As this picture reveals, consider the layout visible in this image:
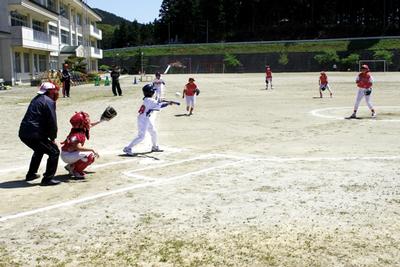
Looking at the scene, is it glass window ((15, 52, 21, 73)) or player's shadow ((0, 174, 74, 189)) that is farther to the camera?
glass window ((15, 52, 21, 73))

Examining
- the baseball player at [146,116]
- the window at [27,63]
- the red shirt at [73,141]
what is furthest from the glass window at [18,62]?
the red shirt at [73,141]

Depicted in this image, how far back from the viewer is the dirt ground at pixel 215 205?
474 cm

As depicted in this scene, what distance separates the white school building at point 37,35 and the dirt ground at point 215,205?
33.8 m

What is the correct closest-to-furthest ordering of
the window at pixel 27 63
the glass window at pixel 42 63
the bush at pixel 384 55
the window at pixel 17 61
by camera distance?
the window at pixel 17 61 → the window at pixel 27 63 → the glass window at pixel 42 63 → the bush at pixel 384 55

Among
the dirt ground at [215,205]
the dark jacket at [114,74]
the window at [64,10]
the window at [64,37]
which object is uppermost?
the window at [64,10]

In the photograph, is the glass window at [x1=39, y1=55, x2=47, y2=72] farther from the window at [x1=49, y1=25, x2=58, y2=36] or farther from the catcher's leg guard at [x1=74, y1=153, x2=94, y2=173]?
the catcher's leg guard at [x1=74, y1=153, x2=94, y2=173]

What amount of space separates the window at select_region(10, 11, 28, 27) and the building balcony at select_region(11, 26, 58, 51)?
1491 mm

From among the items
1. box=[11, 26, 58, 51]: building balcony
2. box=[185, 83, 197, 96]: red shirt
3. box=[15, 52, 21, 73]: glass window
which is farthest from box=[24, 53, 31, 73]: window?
Answer: box=[185, 83, 197, 96]: red shirt

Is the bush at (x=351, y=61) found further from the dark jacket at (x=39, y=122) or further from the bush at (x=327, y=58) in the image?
the dark jacket at (x=39, y=122)

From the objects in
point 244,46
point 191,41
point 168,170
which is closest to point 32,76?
point 168,170

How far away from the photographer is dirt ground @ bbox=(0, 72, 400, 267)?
15.6 feet

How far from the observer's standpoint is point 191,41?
122750mm

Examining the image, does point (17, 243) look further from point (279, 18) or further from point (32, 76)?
point (279, 18)

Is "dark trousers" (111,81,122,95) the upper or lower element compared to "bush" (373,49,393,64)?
lower
